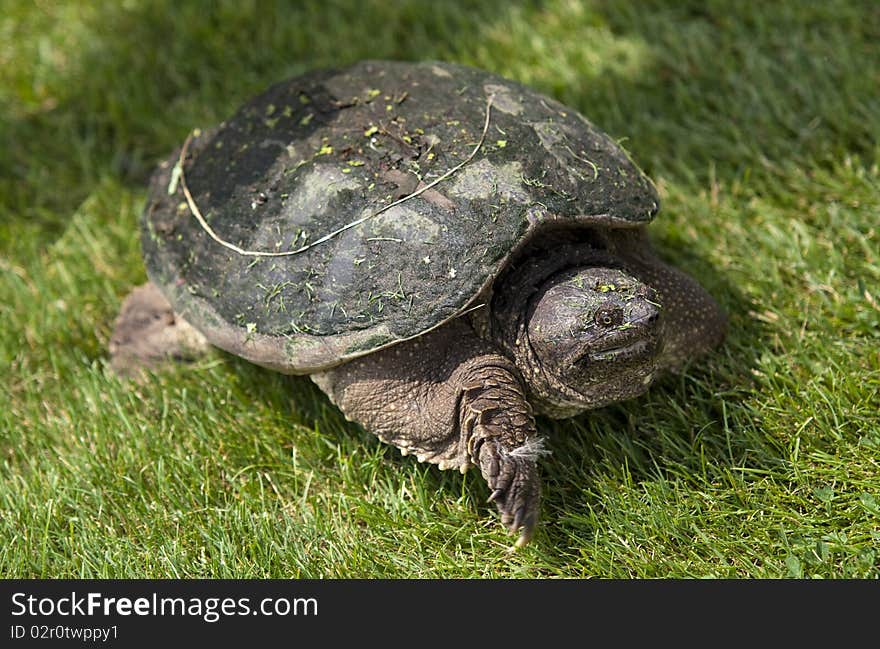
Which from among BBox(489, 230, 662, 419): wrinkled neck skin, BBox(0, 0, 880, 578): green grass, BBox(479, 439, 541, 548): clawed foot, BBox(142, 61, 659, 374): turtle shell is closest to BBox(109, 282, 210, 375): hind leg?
BBox(0, 0, 880, 578): green grass

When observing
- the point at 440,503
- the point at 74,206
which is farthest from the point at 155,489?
the point at 74,206

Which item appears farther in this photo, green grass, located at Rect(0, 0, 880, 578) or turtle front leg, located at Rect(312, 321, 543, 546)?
green grass, located at Rect(0, 0, 880, 578)

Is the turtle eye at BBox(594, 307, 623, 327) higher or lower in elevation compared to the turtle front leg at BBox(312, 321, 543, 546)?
higher

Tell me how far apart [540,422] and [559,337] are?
531 millimetres

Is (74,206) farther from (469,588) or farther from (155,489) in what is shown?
(469,588)

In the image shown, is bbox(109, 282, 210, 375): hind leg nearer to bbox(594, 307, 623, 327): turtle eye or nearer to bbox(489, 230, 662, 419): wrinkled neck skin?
bbox(489, 230, 662, 419): wrinkled neck skin

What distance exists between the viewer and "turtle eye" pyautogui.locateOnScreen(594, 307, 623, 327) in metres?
2.55

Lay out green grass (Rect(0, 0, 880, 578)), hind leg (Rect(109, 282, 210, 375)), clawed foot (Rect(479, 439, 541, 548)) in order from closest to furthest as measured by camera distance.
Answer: clawed foot (Rect(479, 439, 541, 548)) < green grass (Rect(0, 0, 880, 578)) < hind leg (Rect(109, 282, 210, 375))

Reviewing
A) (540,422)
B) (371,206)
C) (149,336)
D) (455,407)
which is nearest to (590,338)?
(455,407)

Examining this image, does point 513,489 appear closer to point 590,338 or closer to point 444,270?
point 590,338

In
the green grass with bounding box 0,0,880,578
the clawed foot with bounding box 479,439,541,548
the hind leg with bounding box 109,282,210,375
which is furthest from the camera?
the hind leg with bounding box 109,282,210,375

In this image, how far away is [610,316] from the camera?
2549 mm

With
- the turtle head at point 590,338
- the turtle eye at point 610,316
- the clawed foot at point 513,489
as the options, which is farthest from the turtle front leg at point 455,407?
the turtle eye at point 610,316

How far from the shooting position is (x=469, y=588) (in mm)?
2582
